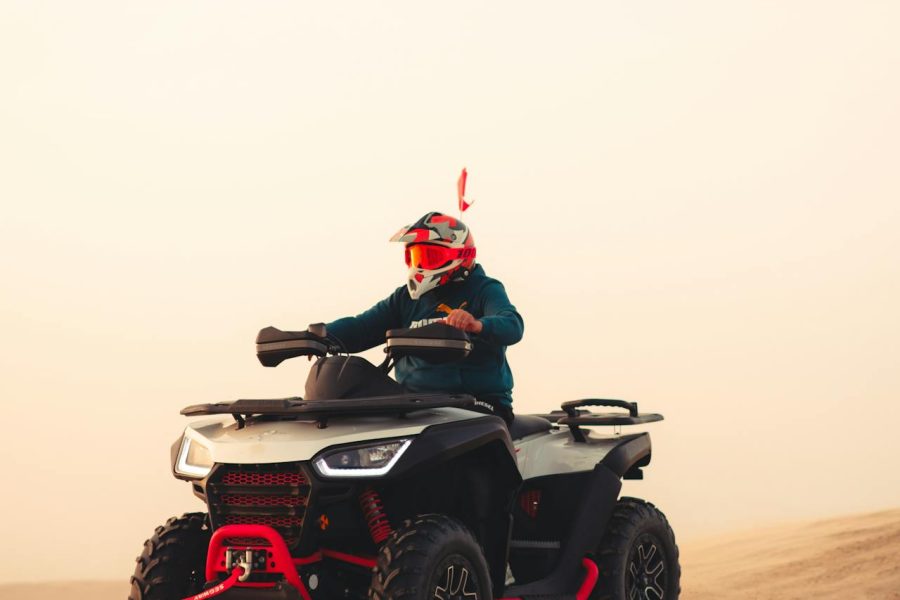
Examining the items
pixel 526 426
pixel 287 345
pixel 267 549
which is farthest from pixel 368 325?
pixel 267 549

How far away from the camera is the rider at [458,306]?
7.55m

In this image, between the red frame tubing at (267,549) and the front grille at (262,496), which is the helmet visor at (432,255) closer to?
the front grille at (262,496)

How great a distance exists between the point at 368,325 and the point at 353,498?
2042mm

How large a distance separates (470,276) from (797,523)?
10.9 meters

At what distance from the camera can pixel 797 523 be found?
686 inches

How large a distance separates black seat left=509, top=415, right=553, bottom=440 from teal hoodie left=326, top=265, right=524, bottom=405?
22 cm

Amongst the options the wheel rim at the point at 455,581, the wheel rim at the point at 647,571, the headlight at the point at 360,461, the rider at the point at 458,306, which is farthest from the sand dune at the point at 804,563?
the headlight at the point at 360,461

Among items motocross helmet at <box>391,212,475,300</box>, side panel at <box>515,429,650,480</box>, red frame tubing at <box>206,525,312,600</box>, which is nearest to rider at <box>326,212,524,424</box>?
motocross helmet at <box>391,212,475,300</box>

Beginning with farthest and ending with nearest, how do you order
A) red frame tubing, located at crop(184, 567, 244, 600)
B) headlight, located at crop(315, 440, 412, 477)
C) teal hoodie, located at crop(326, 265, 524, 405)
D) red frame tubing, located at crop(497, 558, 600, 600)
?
red frame tubing, located at crop(497, 558, 600, 600) → teal hoodie, located at crop(326, 265, 524, 405) → red frame tubing, located at crop(184, 567, 244, 600) → headlight, located at crop(315, 440, 412, 477)

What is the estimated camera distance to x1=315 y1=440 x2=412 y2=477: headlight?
616 cm

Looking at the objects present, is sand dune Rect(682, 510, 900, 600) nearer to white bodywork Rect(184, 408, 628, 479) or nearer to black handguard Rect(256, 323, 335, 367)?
black handguard Rect(256, 323, 335, 367)

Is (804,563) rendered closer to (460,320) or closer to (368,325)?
(368,325)

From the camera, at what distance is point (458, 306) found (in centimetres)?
792

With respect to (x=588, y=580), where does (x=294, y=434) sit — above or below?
above
